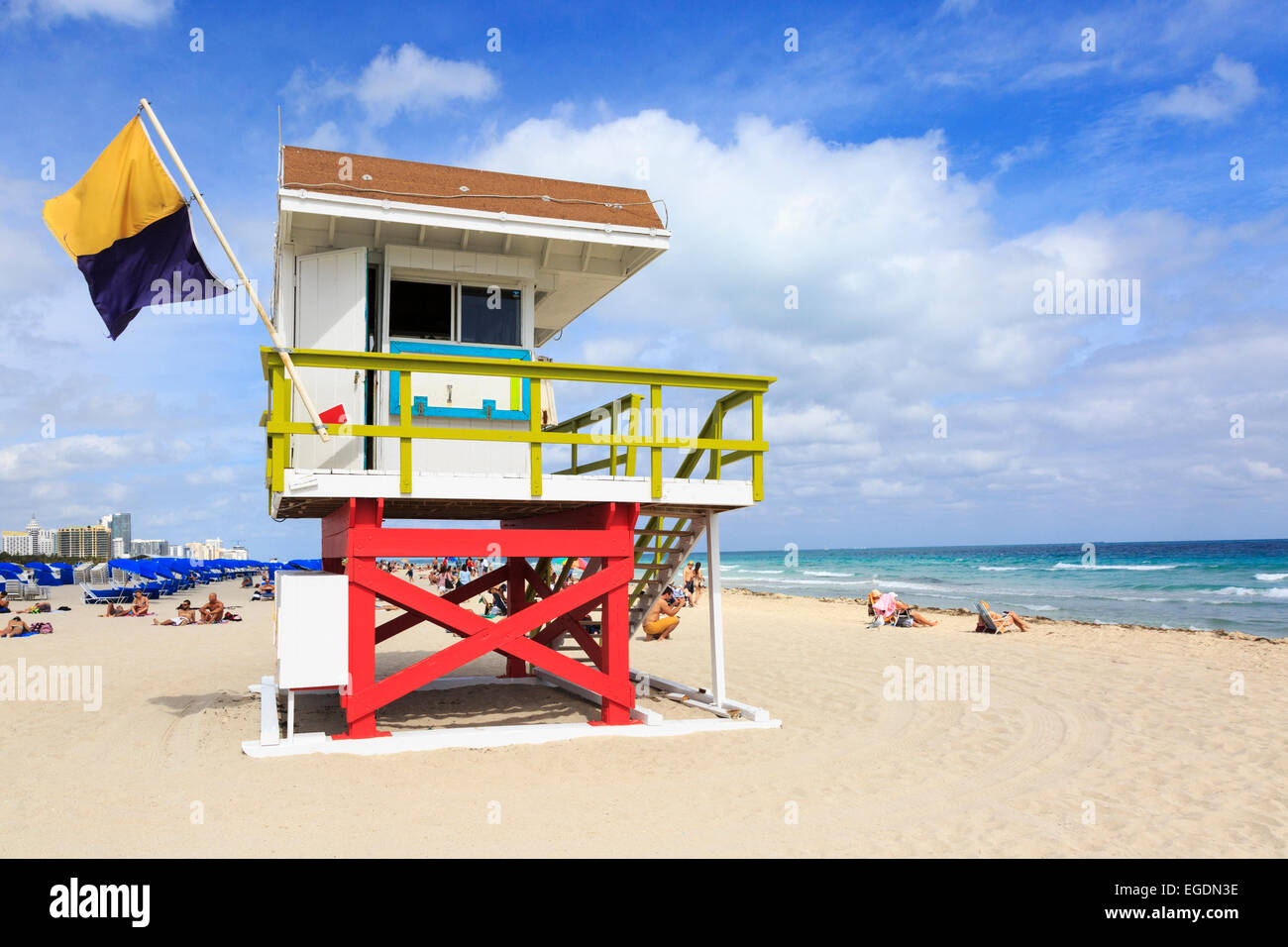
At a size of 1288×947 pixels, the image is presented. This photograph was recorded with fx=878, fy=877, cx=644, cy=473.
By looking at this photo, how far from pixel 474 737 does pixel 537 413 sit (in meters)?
3.08

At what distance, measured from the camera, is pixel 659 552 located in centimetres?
1070

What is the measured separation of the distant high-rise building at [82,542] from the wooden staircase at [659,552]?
16135cm

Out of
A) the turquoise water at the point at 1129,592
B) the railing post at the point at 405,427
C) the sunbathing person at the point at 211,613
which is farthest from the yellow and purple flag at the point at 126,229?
the turquoise water at the point at 1129,592

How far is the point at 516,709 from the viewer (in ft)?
34.6

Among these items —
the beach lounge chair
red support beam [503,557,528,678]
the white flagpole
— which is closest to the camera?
the white flagpole

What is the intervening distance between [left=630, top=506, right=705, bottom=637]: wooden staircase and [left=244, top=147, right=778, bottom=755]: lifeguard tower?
0.03 metres

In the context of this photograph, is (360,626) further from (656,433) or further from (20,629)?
(20,629)

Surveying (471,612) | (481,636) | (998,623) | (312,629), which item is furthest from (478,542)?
(998,623)

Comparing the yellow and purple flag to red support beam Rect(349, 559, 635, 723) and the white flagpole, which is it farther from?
red support beam Rect(349, 559, 635, 723)

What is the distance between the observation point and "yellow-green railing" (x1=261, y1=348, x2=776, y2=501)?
7660 mm

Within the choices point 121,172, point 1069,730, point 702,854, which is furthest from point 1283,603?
point 121,172
